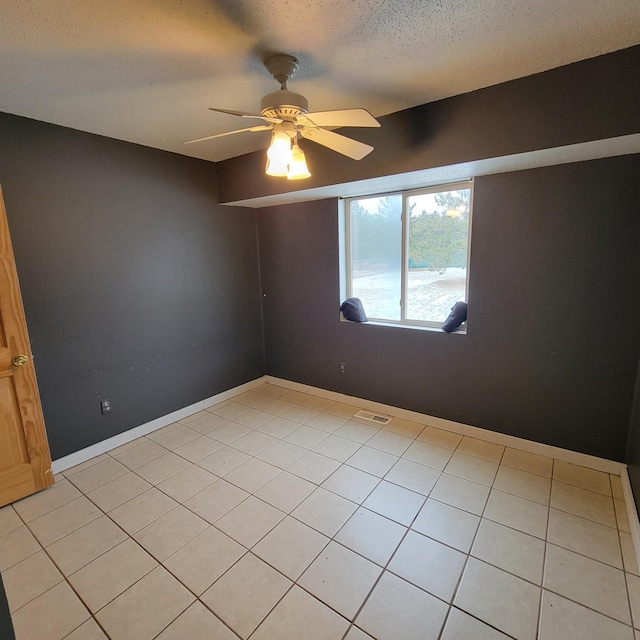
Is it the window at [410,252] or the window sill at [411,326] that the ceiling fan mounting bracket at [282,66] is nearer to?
the window at [410,252]

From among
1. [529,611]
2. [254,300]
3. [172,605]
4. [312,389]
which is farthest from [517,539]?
[254,300]

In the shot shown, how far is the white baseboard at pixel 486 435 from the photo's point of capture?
7.80 feet

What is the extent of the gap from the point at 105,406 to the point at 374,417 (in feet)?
7.50

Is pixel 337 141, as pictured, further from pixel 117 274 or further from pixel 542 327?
pixel 117 274

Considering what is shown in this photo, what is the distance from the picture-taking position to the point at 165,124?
2434 mm

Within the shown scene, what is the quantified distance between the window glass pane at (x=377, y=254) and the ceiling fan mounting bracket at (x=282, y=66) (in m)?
1.68

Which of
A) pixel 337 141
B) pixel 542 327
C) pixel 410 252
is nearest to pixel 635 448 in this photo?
pixel 542 327

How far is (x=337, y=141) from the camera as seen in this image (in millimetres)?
1846

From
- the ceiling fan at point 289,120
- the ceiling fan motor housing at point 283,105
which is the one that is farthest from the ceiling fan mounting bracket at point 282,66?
the ceiling fan motor housing at point 283,105

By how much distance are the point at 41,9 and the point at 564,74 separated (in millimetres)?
2374

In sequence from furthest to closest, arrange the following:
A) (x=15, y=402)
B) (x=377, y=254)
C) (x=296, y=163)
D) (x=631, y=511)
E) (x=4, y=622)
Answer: (x=377, y=254) < (x=15, y=402) < (x=631, y=511) < (x=296, y=163) < (x=4, y=622)

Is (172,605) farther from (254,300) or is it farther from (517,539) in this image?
(254,300)

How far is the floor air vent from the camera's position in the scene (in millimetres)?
3178

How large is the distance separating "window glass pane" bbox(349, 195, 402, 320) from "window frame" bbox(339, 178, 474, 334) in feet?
0.12
